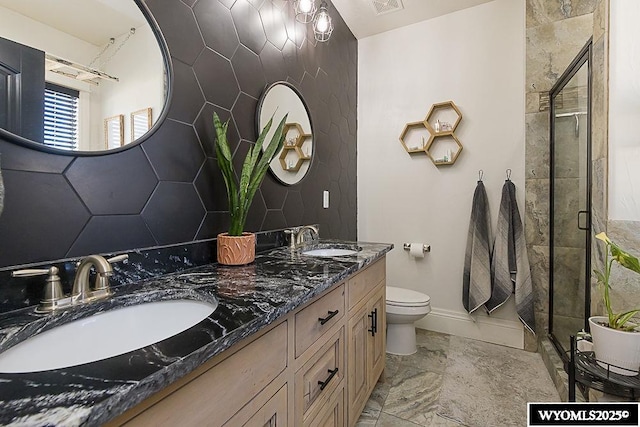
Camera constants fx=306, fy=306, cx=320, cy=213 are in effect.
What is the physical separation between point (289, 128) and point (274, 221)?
589 millimetres

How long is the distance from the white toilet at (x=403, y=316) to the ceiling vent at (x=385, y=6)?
7.23ft

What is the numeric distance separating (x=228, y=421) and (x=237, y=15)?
1.62m

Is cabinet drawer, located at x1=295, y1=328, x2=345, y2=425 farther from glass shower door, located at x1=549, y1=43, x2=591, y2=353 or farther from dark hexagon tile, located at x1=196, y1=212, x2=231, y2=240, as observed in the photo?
glass shower door, located at x1=549, y1=43, x2=591, y2=353

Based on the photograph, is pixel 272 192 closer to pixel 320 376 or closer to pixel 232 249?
pixel 232 249

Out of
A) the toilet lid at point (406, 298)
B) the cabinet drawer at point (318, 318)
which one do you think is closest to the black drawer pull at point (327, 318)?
the cabinet drawer at point (318, 318)

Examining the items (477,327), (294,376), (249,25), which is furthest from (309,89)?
(477,327)

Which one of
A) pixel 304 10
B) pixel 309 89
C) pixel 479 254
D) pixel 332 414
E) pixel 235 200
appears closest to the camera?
pixel 332 414

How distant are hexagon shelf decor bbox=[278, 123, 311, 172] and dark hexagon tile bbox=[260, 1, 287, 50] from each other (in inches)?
18.5

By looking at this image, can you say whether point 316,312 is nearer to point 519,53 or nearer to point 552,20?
point 519,53

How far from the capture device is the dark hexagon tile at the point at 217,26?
1.26 m

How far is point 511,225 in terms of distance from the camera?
2248mm

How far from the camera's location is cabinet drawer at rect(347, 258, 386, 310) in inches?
52.0

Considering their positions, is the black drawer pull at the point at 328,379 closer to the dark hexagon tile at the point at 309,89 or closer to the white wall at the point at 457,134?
the dark hexagon tile at the point at 309,89

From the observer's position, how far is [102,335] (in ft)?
2.42
